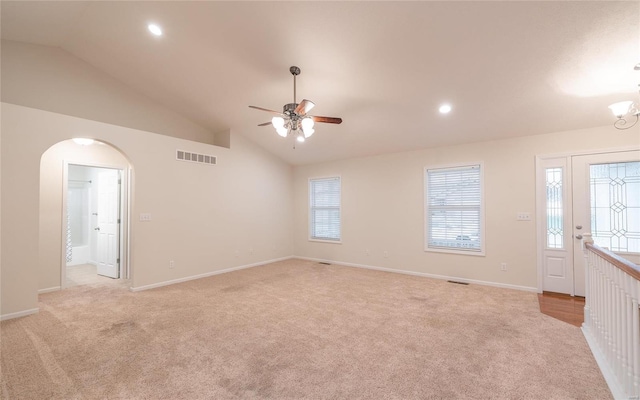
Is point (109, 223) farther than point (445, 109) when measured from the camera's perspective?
Yes

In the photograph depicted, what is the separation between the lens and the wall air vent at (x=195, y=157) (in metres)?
4.96

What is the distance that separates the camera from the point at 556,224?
13.6 ft

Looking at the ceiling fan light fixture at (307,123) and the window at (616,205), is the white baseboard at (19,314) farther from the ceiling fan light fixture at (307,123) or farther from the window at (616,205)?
the window at (616,205)

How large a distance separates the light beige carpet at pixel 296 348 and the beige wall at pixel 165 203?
0.71m

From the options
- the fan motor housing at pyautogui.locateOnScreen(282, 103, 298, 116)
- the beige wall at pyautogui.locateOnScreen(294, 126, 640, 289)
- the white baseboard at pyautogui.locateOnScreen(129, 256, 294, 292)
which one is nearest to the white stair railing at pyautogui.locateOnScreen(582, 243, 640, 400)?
the beige wall at pyautogui.locateOnScreen(294, 126, 640, 289)

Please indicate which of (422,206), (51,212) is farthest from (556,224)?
(51,212)

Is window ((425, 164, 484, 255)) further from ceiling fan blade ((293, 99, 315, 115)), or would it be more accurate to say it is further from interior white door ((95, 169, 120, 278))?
interior white door ((95, 169, 120, 278))

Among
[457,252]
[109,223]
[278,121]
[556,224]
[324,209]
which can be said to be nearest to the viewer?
[278,121]

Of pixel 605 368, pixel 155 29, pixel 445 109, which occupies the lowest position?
pixel 605 368

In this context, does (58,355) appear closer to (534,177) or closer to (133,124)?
(133,124)

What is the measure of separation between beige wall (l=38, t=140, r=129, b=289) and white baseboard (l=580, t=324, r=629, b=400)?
22.7 feet

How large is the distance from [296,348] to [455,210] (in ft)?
12.7

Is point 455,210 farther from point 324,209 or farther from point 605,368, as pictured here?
point 605,368

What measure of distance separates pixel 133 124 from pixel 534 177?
7.01 metres
